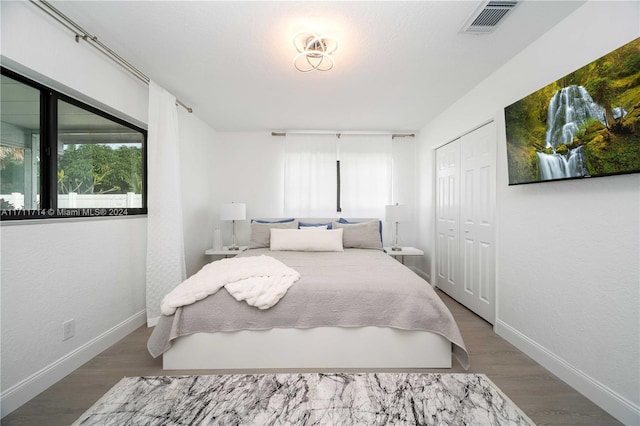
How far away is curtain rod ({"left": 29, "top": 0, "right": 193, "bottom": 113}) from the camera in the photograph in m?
1.66

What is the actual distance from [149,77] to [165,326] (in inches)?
92.0

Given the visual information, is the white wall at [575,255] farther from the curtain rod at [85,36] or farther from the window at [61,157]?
the window at [61,157]

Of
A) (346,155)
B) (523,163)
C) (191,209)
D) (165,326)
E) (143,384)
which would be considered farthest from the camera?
(346,155)

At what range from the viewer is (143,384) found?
1781 mm

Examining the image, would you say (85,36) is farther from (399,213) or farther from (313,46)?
(399,213)

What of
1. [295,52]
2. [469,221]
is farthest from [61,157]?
[469,221]

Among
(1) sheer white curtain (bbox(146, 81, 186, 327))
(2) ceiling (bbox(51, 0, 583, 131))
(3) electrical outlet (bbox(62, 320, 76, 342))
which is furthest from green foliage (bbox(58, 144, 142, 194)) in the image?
(3) electrical outlet (bbox(62, 320, 76, 342))

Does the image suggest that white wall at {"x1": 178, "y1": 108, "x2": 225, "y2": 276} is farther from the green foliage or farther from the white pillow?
the white pillow

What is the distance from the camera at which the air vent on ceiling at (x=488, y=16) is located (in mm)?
1629

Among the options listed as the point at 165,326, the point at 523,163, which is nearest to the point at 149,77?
the point at 165,326

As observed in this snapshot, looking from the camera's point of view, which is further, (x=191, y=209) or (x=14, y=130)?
(x=191, y=209)

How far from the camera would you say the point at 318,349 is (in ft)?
6.44

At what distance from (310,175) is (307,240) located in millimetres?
1415

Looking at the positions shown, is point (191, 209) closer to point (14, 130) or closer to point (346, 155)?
point (14, 130)
